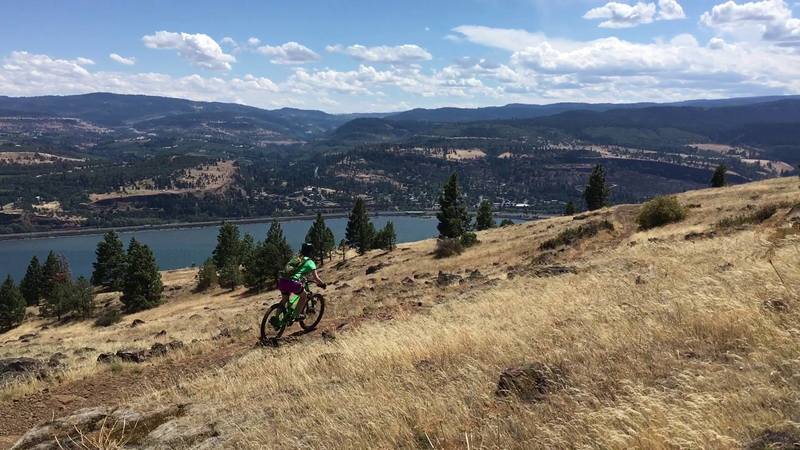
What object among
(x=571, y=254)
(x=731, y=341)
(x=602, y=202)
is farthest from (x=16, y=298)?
(x=602, y=202)

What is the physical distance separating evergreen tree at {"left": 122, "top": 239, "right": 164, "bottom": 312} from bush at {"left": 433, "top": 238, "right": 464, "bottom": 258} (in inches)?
1579

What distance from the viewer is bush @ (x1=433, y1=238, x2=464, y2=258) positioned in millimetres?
50016

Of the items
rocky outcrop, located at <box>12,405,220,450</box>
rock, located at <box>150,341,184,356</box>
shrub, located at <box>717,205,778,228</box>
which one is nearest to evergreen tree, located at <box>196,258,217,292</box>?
rock, located at <box>150,341,184,356</box>

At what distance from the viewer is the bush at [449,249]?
50.0 m

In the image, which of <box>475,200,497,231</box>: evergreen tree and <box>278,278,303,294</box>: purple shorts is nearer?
<box>278,278,303,294</box>: purple shorts

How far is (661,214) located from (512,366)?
33.2 m

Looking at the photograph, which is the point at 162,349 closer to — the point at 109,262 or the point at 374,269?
the point at 374,269

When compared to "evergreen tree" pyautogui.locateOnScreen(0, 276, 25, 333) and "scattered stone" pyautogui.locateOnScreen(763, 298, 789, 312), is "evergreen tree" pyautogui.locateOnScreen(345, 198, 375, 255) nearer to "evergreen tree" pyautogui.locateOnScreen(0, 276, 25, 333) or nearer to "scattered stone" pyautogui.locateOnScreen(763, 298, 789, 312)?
"evergreen tree" pyautogui.locateOnScreen(0, 276, 25, 333)

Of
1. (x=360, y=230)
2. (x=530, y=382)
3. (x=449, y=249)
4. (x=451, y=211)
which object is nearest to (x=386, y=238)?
(x=360, y=230)

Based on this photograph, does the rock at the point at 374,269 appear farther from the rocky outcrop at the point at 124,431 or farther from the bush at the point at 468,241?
the rocky outcrop at the point at 124,431

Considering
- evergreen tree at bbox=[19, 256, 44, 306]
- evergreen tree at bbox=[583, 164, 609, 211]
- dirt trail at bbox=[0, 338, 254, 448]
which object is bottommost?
evergreen tree at bbox=[19, 256, 44, 306]

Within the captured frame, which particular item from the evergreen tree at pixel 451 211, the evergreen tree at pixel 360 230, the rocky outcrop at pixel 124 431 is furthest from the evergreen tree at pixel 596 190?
the rocky outcrop at pixel 124 431

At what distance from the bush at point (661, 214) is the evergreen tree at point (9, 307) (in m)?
73.9

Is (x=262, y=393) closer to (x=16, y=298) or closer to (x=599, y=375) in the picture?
(x=599, y=375)
